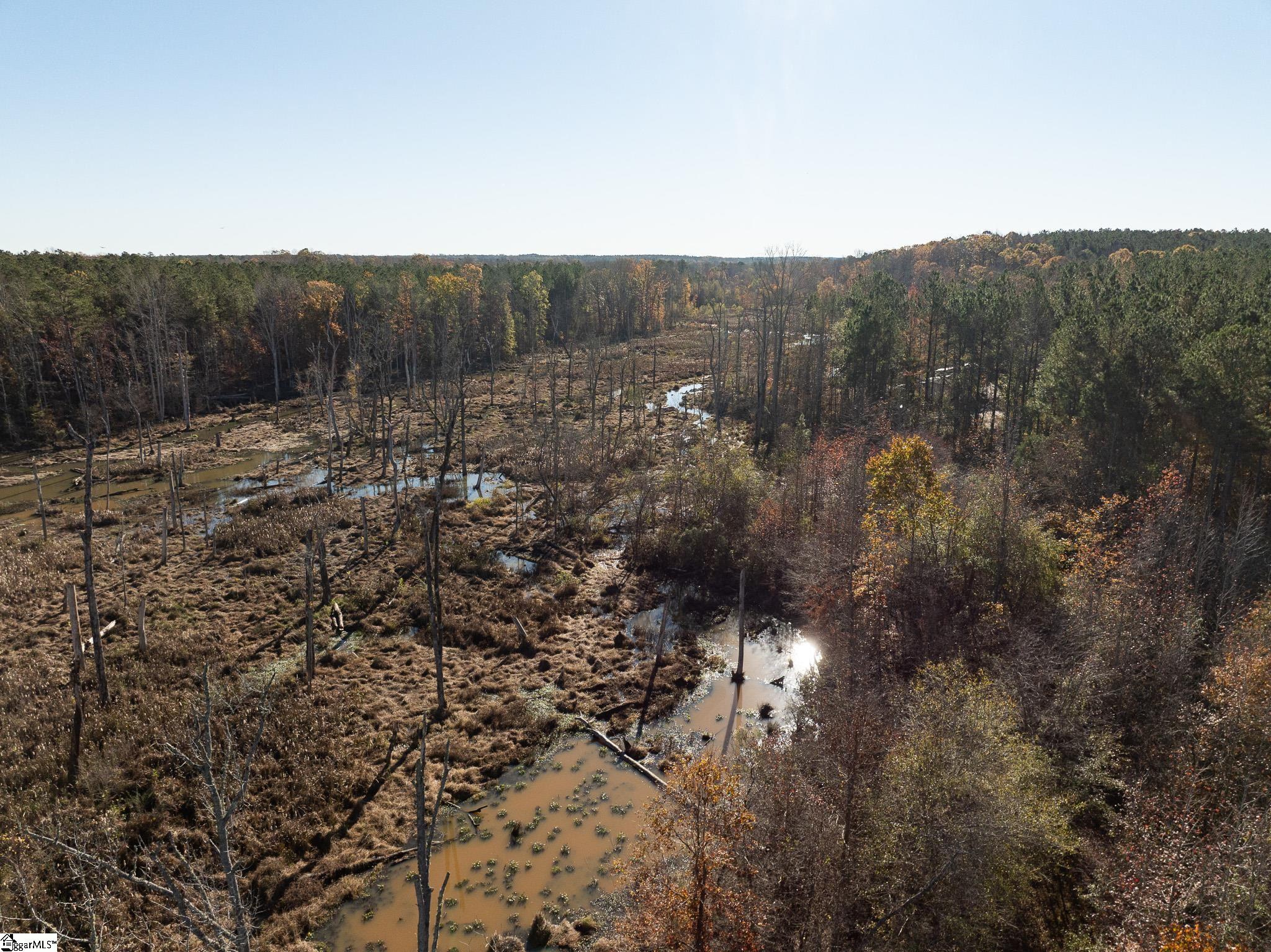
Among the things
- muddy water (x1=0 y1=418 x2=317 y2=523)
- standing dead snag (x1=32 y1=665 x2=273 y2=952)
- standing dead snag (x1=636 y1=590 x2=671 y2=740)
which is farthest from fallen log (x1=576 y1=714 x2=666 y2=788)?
muddy water (x1=0 y1=418 x2=317 y2=523)

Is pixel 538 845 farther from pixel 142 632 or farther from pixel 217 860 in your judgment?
pixel 142 632

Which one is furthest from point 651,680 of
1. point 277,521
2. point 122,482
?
point 122,482

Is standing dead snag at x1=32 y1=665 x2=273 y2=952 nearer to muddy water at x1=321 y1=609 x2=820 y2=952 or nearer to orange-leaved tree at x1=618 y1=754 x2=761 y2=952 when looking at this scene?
muddy water at x1=321 y1=609 x2=820 y2=952

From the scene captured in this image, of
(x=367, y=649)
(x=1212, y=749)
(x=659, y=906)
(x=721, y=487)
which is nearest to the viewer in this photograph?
(x=659, y=906)

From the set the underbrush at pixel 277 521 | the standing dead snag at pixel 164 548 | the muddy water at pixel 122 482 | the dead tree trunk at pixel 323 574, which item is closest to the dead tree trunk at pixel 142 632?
the dead tree trunk at pixel 323 574

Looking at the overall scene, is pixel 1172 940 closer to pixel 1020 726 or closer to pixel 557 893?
pixel 1020 726

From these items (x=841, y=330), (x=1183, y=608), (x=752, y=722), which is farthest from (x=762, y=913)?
(x=841, y=330)

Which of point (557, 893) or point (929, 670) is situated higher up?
point (929, 670)
